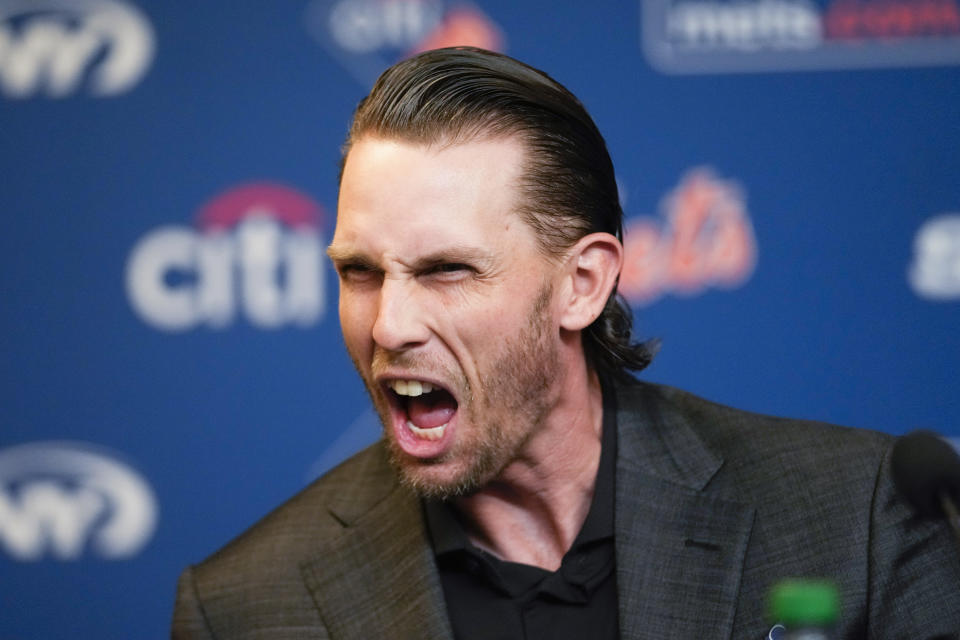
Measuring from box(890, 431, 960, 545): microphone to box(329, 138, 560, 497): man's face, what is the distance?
776 millimetres

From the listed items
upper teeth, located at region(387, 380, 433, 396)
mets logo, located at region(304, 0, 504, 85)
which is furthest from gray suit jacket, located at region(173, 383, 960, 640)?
mets logo, located at region(304, 0, 504, 85)

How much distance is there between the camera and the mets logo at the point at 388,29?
109 inches

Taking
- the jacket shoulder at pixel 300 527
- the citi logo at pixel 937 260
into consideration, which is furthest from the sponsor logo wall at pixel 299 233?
the jacket shoulder at pixel 300 527

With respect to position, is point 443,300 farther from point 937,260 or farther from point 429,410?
point 937,260

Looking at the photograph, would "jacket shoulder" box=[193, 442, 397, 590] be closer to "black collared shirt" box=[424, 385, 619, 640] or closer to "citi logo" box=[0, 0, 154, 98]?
"black collared shirt" box=[424, 385, 619, 640]

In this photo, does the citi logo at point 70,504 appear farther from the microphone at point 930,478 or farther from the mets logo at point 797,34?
the microphone at point 930,478

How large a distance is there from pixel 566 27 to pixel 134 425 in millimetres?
1473

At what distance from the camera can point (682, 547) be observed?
1716mm

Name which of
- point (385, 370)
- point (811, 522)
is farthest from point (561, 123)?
point (811, 522)

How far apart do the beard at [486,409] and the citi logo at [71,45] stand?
4.91 feet

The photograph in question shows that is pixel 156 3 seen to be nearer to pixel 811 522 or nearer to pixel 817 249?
pixel 817 249

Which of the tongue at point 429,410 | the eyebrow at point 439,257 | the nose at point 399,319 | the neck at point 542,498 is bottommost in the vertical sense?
the neck at point 542,498

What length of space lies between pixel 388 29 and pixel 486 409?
4.53 ft

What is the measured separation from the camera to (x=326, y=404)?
2807 mm
